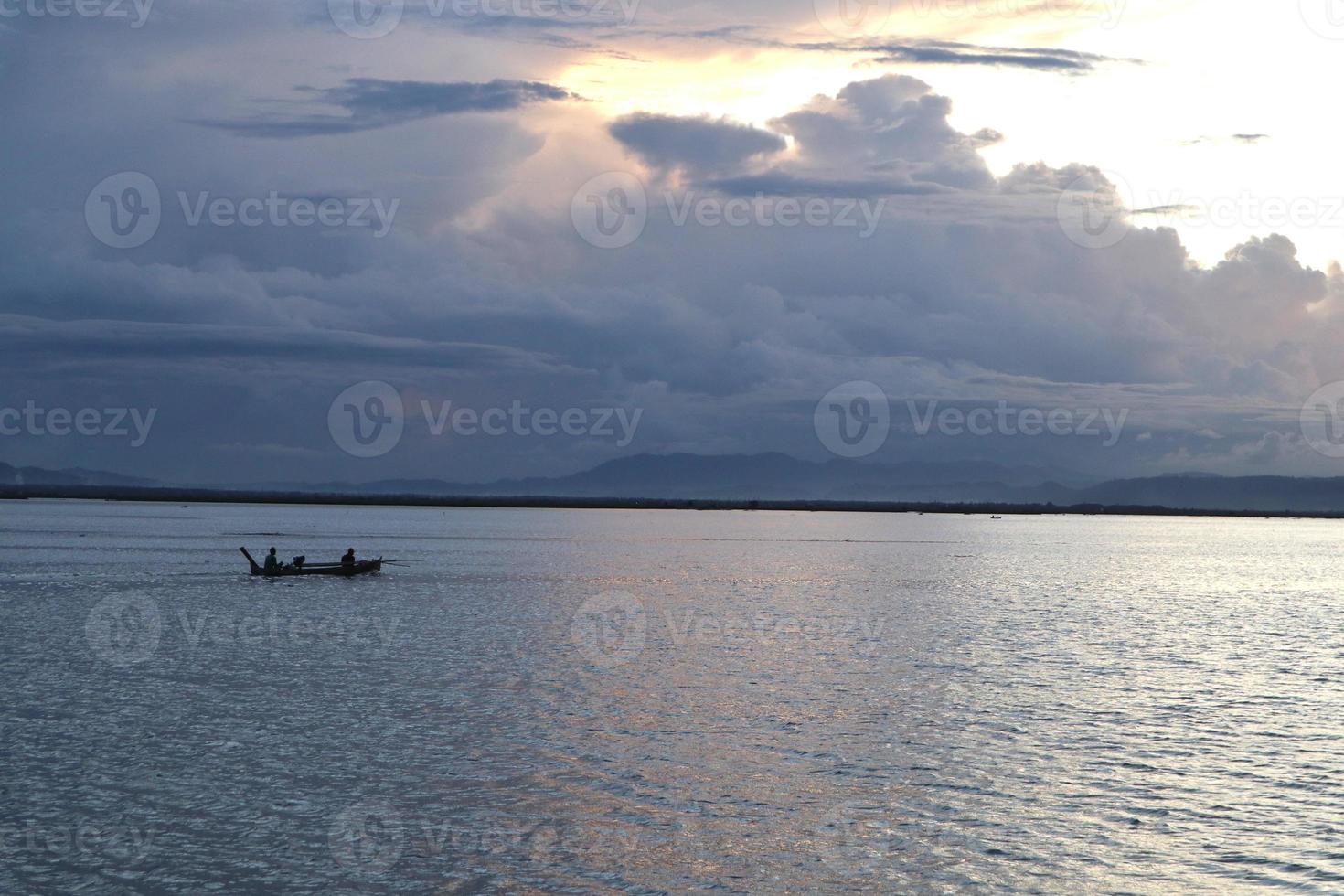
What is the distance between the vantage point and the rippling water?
64.9 feet

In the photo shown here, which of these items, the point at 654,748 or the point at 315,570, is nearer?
the point at 654,748

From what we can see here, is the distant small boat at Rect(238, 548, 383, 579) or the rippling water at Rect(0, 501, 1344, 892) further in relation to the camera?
the distant small boat at Rect(238, 548, 383, 579)

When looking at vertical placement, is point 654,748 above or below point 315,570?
below

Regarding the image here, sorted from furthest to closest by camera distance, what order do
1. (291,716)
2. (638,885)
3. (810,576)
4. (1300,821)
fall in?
(810,576)
(291,716)
(1300,821)
(638,885)

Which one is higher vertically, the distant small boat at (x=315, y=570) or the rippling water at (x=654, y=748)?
the distant small boat at (x=315, y=570)

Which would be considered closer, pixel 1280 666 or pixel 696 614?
pixel 1280 666

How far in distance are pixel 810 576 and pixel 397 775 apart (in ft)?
238

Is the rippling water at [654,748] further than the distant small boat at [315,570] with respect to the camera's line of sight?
No

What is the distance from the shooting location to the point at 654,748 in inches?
1118

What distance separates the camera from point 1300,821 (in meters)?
23.0

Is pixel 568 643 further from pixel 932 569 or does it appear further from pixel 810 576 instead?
pixel 932 569

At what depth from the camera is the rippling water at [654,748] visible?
1978 centimetres

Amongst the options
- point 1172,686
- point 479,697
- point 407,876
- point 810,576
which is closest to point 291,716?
point 479,697

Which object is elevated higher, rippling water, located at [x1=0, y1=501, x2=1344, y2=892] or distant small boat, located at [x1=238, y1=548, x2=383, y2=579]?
distant small boat, located at [x1=238, y1=548, x2=383, y2=579]
